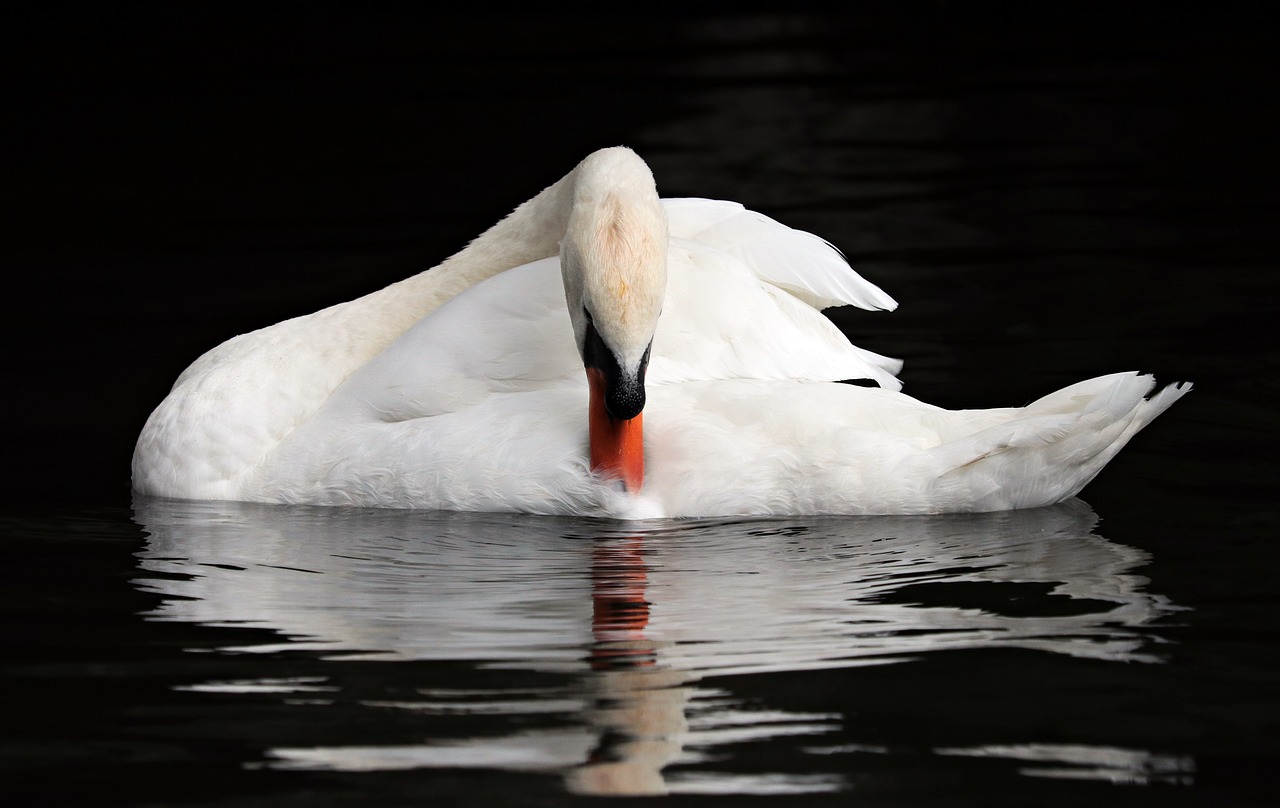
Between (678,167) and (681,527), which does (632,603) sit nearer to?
(681,527)

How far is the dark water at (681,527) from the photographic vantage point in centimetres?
459

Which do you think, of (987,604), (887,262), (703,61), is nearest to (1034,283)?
(887,262)

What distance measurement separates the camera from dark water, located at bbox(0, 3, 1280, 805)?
4.59 m

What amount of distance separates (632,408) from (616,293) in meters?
0.35

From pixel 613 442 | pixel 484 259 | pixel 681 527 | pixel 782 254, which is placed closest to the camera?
pixel 613 442

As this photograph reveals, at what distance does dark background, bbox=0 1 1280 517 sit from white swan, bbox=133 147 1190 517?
827 millimetres

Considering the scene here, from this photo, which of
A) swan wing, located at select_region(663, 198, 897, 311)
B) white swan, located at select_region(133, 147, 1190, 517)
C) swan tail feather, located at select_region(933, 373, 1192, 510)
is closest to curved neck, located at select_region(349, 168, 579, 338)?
white swan, located at select_region(133, 147, 1190, 517)

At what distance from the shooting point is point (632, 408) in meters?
6.15

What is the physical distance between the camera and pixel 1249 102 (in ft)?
49.9

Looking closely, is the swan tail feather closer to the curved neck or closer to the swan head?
the swan head

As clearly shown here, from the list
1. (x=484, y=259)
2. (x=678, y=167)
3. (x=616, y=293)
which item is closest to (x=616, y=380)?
(x=616, y=293)

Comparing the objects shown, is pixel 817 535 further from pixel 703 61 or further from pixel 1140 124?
pixel 703 61

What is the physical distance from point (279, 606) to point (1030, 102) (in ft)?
35.0

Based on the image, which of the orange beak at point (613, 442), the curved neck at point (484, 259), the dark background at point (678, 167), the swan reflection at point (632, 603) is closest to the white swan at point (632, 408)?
the orange beak at point (613, 442)
